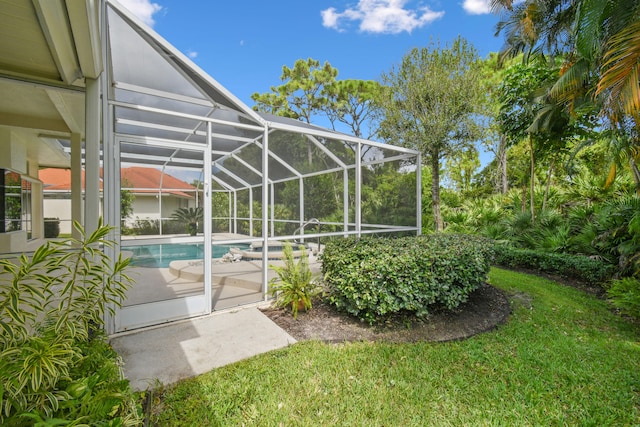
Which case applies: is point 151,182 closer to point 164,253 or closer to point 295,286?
point 164,253

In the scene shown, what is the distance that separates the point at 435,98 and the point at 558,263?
5.63 m

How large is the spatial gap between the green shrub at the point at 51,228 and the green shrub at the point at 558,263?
1474 centimetres

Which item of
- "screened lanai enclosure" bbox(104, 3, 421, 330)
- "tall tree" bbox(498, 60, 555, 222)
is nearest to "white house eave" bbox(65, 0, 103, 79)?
"screened lanai enclosure" bbox(104, 3, 421, 330)

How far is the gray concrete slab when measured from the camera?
285 centimetres

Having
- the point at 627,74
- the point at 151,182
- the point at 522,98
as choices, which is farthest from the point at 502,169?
the point at 151,182

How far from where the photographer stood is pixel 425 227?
1127 centimetres

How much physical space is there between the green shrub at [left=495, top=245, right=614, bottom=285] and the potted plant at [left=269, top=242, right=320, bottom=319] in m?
6.38

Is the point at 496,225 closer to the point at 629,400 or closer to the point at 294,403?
the point at 629,400

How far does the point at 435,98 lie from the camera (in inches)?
352

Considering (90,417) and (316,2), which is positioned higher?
(316,2)

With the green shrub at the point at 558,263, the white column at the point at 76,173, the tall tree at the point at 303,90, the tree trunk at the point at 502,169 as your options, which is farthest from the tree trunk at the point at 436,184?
the tall tree at the point at 303,90

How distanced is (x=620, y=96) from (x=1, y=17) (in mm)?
6798

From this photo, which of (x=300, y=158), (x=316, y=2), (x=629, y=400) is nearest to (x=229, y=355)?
(x=629, y=400)

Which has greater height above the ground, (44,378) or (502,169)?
(502,169)
